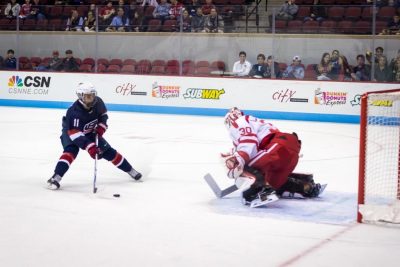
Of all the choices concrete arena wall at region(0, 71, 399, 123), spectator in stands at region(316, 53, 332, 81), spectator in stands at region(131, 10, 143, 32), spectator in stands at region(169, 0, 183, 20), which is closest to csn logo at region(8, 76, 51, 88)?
concrete arena wall at region(0, 71, 399, 123)

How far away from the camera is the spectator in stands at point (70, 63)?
15500mm

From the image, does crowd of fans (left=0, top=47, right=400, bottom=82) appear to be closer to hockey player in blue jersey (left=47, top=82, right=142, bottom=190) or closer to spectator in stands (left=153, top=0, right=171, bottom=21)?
spectator in stands (left=153, top=0, right=171, bottom=21)

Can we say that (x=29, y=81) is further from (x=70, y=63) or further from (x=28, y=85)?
(x=70, y=63)

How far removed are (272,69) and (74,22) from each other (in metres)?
4.94

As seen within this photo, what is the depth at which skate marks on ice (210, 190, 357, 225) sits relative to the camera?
5008mm

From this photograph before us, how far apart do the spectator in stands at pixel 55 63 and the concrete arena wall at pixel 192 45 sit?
0.76 ft

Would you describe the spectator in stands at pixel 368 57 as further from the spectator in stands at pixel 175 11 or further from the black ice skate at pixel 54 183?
the black ice skate at pixel 54 183

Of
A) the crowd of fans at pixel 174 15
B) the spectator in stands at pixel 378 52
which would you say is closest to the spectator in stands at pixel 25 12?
the crowd of fans at pixel 174 15

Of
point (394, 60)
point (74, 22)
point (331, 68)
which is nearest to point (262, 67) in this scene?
point (331, 68)

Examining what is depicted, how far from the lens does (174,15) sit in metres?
14.7

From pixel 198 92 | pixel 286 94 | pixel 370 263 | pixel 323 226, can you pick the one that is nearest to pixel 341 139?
pixel 286 94

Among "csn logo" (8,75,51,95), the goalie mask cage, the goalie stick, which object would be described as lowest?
the goalie stick

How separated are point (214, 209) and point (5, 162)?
125 inches

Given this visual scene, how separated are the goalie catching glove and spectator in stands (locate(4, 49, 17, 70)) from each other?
38.2 feet
